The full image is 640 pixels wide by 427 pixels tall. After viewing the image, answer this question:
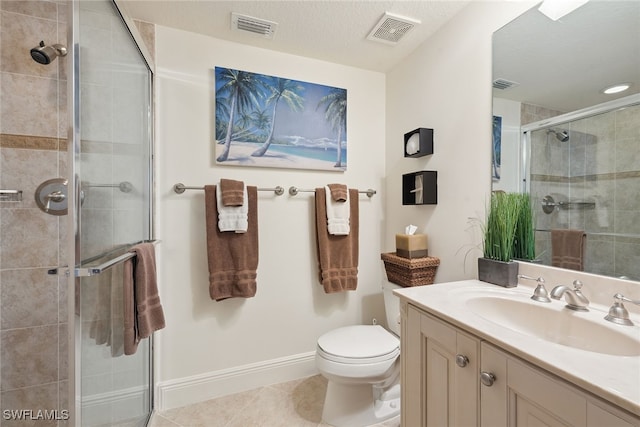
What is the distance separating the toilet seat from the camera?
1.34 meters

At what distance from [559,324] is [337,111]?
1661 mm

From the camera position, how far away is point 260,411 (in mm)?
1569

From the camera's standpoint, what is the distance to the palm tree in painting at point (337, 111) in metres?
1.93

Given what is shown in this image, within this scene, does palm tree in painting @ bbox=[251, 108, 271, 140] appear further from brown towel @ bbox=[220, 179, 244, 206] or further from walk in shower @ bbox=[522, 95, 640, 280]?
walk in shower @ bbox=[522, 95, 640, 280]

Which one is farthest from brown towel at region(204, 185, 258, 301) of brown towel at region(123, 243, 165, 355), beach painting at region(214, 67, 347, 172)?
brown towel at region(123, 243, 165, 355)

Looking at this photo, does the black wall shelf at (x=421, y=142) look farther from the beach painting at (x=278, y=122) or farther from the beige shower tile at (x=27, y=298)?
the beige shower tile at (x=27, y=298)

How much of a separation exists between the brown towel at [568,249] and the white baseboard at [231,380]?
1.54 metres

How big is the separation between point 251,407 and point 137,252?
113 cm

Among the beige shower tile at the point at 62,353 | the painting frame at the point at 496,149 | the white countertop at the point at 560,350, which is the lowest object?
the beige shower tile at the point at 62,353

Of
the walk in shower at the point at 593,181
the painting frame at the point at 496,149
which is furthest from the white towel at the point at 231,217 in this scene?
the walk in shower at the point at 593,181

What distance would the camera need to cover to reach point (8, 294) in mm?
1314

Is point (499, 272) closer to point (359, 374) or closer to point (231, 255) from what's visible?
point (359, 374)

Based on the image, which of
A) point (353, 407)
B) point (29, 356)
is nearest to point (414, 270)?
point (353, 407)

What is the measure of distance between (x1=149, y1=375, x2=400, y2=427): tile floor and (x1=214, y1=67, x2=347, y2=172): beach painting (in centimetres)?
145
